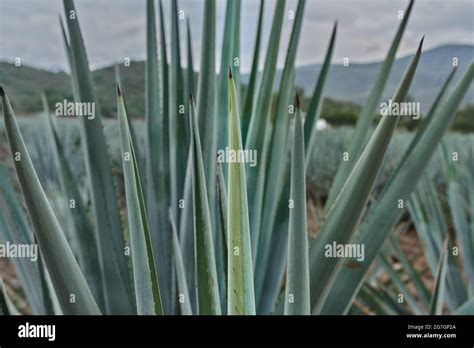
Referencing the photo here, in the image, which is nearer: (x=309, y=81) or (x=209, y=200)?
(x=209, y=200)

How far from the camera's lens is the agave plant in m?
0.45

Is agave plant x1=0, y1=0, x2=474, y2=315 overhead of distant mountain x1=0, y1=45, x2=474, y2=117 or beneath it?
beneath

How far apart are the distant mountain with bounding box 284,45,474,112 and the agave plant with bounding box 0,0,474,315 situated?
6 centimetres

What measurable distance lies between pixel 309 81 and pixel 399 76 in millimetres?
119

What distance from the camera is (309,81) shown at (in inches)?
31.0

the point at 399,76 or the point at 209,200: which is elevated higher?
the point at 399,76

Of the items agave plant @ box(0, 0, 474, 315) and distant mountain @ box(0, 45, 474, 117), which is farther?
distant mountain @ box(0, 45, 474, 117)

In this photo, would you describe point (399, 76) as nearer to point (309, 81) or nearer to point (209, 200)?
point (309, 81)

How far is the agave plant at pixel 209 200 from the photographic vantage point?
1.47 feet

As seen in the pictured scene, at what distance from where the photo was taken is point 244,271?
0.44 meters

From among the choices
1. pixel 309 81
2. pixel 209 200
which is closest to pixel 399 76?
pixel 309 81

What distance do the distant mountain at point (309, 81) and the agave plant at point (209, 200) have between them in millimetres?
47
